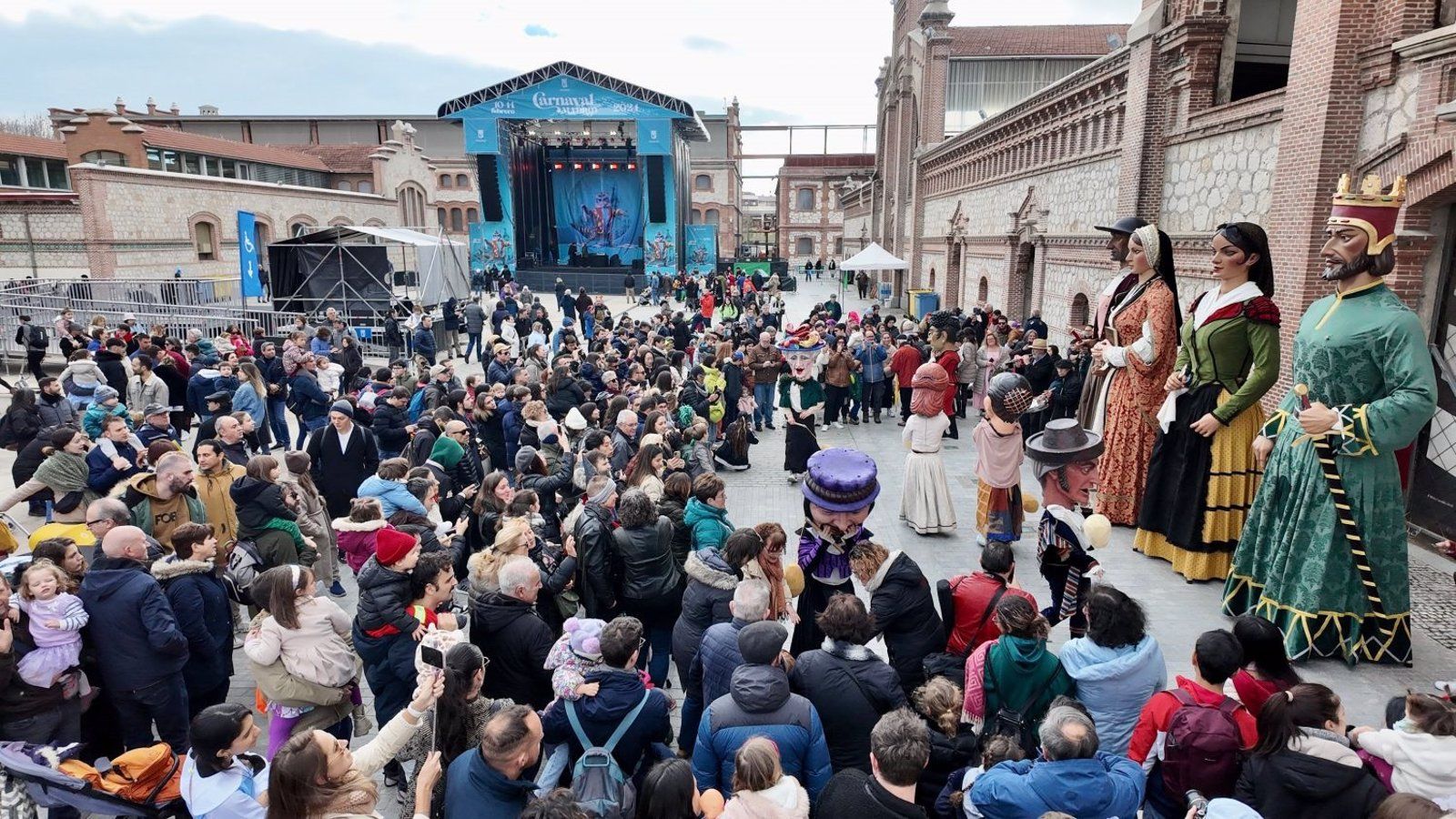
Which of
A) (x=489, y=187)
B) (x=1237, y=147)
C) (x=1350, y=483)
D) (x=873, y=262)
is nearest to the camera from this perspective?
(x=1350, y=483)

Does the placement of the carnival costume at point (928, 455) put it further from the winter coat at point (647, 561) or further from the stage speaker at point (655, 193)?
the stage speaker at point (655, 193)

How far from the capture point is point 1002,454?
7.16m

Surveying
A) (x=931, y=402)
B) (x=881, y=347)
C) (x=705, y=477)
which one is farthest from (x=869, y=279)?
(x=705, y=477)

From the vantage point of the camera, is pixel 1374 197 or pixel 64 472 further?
pixel 64 472

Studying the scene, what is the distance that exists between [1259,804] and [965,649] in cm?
146

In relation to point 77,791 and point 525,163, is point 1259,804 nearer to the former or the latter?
point 77,791

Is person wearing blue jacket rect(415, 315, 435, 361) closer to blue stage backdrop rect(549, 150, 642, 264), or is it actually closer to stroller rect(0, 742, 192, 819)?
stroller rect(0, 742, 192, 819)

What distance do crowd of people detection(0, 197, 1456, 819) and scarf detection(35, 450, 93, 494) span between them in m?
0.02

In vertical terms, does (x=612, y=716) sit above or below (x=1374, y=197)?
below

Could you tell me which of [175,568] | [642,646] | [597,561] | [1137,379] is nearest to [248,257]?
[175,568]

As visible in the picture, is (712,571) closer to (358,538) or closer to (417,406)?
(358,538)

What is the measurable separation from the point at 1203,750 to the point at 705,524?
298 centimetres

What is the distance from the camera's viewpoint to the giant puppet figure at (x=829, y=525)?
4.95 metres

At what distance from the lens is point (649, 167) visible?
38.3 meters
